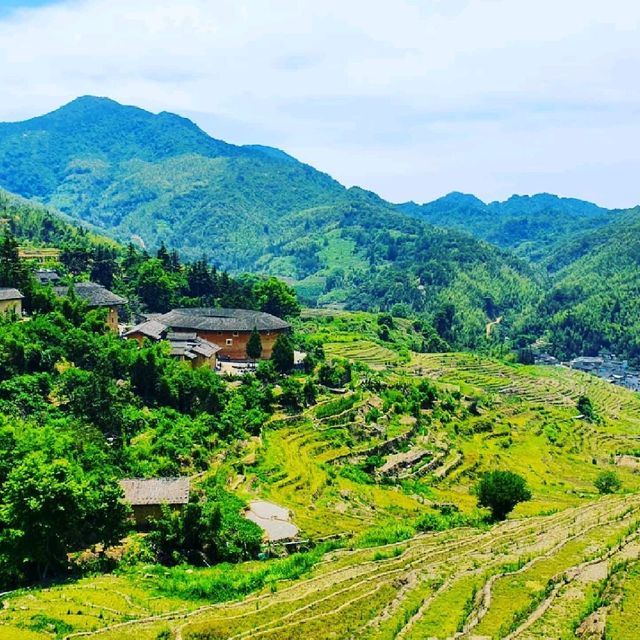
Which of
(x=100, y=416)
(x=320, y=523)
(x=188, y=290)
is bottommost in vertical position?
(x=320, y=523)

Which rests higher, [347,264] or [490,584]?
[347,264]

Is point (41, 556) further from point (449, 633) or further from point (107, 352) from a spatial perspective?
point (107, 352)

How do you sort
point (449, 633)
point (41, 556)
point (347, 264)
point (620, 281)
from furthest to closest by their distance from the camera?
point (347, 264) → point (620, 281) → point (41, 556) → point (449, 633)

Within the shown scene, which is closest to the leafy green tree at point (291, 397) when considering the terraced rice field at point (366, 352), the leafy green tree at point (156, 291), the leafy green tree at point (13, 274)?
the leafy green tree at point (13, 274)

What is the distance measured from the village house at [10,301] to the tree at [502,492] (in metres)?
23.0

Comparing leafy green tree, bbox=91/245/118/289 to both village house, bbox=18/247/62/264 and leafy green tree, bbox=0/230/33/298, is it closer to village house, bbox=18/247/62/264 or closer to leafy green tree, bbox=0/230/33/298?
village house, bbox=18/247/62/264

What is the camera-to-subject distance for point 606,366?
346ft

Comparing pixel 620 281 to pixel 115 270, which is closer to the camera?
pixel 115 270

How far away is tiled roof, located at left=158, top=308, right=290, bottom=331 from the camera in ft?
155

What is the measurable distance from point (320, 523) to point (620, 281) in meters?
126

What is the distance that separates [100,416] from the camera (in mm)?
29578

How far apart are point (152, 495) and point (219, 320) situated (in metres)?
25.7

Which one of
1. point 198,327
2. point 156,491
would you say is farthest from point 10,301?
point 156,491

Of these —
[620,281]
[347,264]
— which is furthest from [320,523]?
[347,264]
